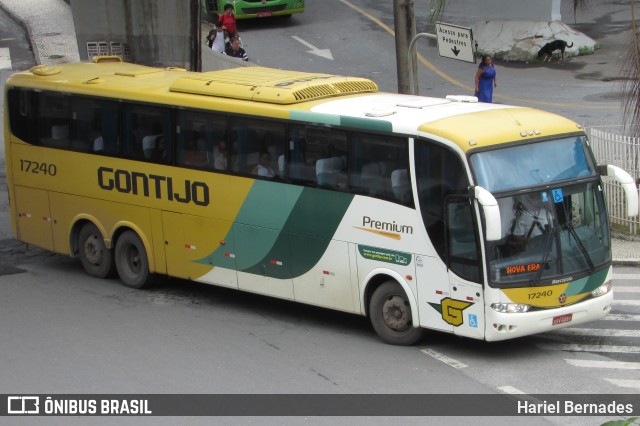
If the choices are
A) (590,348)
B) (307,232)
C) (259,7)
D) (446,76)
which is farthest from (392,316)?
(259,7)

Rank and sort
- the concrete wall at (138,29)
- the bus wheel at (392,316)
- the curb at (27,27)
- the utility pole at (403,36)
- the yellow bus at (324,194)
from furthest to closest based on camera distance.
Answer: the curb at (27,27)
the concrete wall at (138,29)
the utility pole at (403,36)
the bus wheel at (392,316)
the yellow bus at (324,194)

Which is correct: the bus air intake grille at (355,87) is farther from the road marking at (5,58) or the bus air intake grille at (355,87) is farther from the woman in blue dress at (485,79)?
the road marking at (5,58)

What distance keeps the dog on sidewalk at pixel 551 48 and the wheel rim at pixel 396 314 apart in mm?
20190

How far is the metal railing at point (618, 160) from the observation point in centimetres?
1852

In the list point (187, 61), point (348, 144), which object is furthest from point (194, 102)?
point (187, 61)

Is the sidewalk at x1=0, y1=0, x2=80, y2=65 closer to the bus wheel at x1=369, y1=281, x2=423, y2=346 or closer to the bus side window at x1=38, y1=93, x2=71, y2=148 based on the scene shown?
the bus side window at x1=38, y1=93, x2=71, y2=148

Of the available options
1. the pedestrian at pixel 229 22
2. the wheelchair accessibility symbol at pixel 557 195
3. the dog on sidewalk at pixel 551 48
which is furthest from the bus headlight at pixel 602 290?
the dog on sidewalk at pixel 551 48

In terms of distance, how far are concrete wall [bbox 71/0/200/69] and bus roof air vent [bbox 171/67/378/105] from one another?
10905 mm

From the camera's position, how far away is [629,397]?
1117 cm

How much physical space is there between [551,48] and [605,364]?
20803 mm

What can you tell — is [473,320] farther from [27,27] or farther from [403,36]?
[27,27]

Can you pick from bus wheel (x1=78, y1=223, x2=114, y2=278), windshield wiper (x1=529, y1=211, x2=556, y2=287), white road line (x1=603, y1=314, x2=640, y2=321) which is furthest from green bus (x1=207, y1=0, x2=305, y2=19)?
windshield wiper (x1=529, y1=211, x2=556, y2=287)

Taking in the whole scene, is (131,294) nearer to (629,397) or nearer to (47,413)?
(47,413)

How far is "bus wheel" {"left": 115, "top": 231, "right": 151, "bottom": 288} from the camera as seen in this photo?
649 inches
